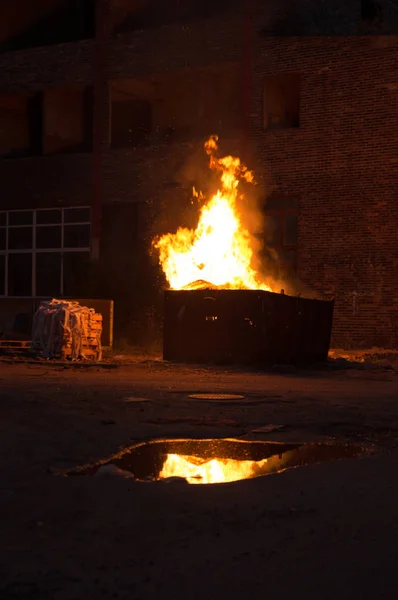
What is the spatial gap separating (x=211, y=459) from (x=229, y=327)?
1071cm

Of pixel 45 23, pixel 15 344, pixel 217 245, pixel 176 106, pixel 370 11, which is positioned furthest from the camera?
pixel 45 23

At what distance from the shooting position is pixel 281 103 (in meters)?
27.2

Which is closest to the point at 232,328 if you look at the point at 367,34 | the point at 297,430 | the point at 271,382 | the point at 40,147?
the point at 271,382

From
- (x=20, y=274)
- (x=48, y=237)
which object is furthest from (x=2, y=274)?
(x=48, y=237)

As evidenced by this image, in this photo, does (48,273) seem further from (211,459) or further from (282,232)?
(211,459)

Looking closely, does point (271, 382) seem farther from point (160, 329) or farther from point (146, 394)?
point (160, 329)

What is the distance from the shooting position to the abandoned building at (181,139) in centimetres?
2497

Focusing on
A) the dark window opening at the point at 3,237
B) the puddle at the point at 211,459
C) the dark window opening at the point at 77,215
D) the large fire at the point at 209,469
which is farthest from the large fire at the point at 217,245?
the large fire at the point at 209,469

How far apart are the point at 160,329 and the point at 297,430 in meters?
16.3

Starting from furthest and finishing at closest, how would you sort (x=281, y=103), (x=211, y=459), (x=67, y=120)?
(x=67, y=120), (x=281, y=103), (x=211, y=459)

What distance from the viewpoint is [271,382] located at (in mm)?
15297

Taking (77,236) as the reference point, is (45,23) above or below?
above

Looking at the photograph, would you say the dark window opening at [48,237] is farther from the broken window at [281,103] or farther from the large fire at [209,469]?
the large fire at [209,469]

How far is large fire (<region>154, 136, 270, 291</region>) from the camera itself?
2258cm
